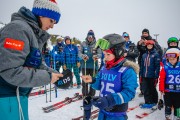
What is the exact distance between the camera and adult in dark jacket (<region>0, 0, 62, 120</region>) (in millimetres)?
1636

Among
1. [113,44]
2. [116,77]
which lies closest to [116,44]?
[113,44]

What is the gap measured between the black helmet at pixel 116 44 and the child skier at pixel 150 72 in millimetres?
3108

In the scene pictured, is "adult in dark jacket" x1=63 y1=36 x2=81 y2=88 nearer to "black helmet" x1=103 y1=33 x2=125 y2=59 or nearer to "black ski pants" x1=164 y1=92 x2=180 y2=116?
"black ski pants" x1=164 y1=92 x2=180 y2=116

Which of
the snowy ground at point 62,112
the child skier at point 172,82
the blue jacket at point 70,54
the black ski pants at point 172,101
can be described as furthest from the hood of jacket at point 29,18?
the blue jacket at point 70,54

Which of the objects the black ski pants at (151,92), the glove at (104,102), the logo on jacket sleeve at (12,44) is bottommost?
the black ski pants at (151,92)

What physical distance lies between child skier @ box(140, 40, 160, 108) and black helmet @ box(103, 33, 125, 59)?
122 inches

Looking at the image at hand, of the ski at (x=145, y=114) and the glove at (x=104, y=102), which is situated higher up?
the glove at (x=104, y=102)

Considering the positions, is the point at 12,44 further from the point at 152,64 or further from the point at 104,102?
the point at 152,64

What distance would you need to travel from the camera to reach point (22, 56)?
5.56 ft

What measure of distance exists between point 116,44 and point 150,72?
331 centimetres

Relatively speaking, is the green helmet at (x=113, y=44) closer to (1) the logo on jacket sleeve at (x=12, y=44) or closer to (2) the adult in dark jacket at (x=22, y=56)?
(2) the adult in dark jacket at (x=22, y=56)

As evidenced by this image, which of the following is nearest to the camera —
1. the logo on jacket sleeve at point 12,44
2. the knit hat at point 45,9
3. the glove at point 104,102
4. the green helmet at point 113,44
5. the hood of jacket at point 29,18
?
the logo on jacket sleeve at point 12,44

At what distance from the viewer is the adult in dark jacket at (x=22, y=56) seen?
164 cm

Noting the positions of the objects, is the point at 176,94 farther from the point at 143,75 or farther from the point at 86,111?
the point at 86,111
